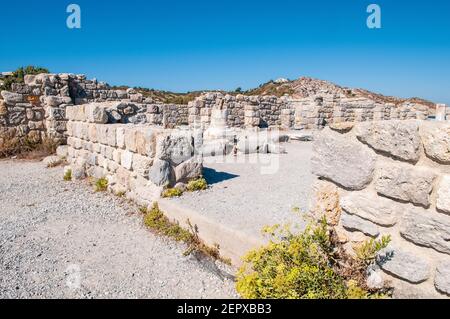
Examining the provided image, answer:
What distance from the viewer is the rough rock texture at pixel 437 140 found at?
1850mm

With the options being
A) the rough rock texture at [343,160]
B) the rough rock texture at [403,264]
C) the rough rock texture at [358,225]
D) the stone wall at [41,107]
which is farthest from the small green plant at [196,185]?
the stone wall at [41,107]

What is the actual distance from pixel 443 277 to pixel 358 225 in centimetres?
60

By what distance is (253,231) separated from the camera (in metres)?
3.31

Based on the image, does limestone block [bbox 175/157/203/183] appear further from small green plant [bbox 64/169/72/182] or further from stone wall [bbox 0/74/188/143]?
stone wall [bbox 0/74/188/143]

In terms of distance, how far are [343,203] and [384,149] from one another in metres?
0.53

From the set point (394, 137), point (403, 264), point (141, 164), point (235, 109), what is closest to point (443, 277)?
point (403, 264)

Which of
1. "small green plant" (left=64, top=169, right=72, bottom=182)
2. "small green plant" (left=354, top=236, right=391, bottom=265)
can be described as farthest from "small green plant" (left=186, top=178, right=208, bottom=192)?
"small green plant" (left=64, top=169, right=72, bottom=182)

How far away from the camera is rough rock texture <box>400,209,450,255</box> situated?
1872 mm

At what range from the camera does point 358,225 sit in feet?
7.78

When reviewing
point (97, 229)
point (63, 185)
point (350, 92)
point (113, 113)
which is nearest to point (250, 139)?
point (113, 113)

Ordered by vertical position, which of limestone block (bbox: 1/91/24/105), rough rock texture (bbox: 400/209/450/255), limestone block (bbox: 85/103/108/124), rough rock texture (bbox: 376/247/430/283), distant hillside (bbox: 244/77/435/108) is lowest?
rough rock texture (bbox: 376/247/430/283)

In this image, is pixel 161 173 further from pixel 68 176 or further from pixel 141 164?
pixel 68 176
